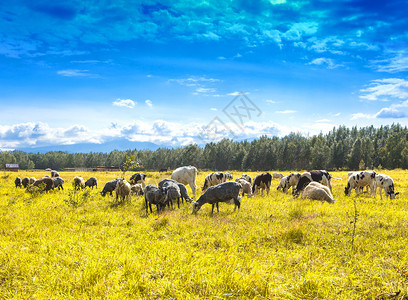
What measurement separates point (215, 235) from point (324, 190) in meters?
10.6

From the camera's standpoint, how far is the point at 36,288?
5266 mm

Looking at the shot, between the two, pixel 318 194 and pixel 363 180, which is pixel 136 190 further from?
pixel 363 180

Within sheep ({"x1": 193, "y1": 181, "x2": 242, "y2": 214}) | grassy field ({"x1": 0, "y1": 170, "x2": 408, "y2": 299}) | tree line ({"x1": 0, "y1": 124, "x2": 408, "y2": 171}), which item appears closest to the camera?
grassy field ({"x1": 0, "y1": 170, "x2": 408, "y2": 299})

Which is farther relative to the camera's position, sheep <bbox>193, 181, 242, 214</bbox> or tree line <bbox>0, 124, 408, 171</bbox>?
tree line <bbox>0, 124, 408, 171</bbox>

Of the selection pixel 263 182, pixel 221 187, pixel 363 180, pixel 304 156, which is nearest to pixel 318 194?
pixel 263 182

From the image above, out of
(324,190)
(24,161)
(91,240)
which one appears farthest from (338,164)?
(24,161)

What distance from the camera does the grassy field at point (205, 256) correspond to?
4.95m

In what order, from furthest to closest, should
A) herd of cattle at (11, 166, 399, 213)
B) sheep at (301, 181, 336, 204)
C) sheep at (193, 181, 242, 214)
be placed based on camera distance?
sheep at (301, 181, 336, 204) → herd of cattle at (11, 166, 399, 213) → sheep at (193, 181, 242, 214)

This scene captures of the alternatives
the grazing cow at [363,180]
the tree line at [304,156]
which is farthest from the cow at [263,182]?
the tree line at [304,156]

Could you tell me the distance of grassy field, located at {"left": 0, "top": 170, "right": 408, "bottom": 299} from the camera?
16.2 ft

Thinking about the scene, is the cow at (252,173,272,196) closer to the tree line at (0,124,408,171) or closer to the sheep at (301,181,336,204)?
the sheep at (301,181,336,204)

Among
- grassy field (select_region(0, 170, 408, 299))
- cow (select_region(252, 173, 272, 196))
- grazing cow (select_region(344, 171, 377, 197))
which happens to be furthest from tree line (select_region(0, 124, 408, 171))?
grassy field (select_region(0, 170, 408, 299))

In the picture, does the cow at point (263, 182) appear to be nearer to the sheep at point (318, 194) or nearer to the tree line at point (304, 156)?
the sheep at point (318, 194)

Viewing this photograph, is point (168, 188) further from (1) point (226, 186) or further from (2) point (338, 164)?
(2) point (338, 164)
